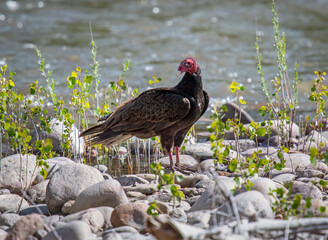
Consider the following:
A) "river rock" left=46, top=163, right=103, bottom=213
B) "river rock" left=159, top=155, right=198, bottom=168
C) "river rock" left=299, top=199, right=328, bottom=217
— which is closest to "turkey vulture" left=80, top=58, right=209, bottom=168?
"river rock" left=159, top=155, right=198, bottom=168

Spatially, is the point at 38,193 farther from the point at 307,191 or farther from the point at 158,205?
the point at 307,191

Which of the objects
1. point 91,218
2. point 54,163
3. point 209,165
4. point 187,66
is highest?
point 187,66

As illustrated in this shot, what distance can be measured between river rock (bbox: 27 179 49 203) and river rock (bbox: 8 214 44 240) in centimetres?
124

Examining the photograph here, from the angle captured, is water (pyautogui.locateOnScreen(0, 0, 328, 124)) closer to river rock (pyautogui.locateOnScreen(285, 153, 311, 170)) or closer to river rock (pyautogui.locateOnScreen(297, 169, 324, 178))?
river rock (pyautogui.locateOnScreen(285, 153, 311, 170))

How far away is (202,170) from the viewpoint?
6254mm

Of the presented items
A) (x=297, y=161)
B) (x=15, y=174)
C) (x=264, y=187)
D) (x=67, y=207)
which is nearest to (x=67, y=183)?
(x=67, y=207)

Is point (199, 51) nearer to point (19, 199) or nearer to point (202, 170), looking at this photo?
point (202, 170)

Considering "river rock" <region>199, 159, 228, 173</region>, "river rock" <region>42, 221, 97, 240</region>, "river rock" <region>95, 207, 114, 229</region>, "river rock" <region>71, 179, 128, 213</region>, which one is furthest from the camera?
"river rock" <region>199, 159, 228, 173</region>

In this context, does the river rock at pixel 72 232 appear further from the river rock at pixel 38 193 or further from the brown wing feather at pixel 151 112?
the brown wing feather at pixel 151 112

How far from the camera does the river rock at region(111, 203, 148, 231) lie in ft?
14.6

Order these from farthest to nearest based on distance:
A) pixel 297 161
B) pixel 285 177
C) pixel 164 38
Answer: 1. pixel 164 38
2. pixel 297 161
3. pixel 285 177

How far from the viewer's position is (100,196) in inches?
188

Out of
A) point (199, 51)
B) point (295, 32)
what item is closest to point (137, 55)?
point (199, 51)

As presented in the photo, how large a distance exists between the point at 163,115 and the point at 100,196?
1.56 meters
